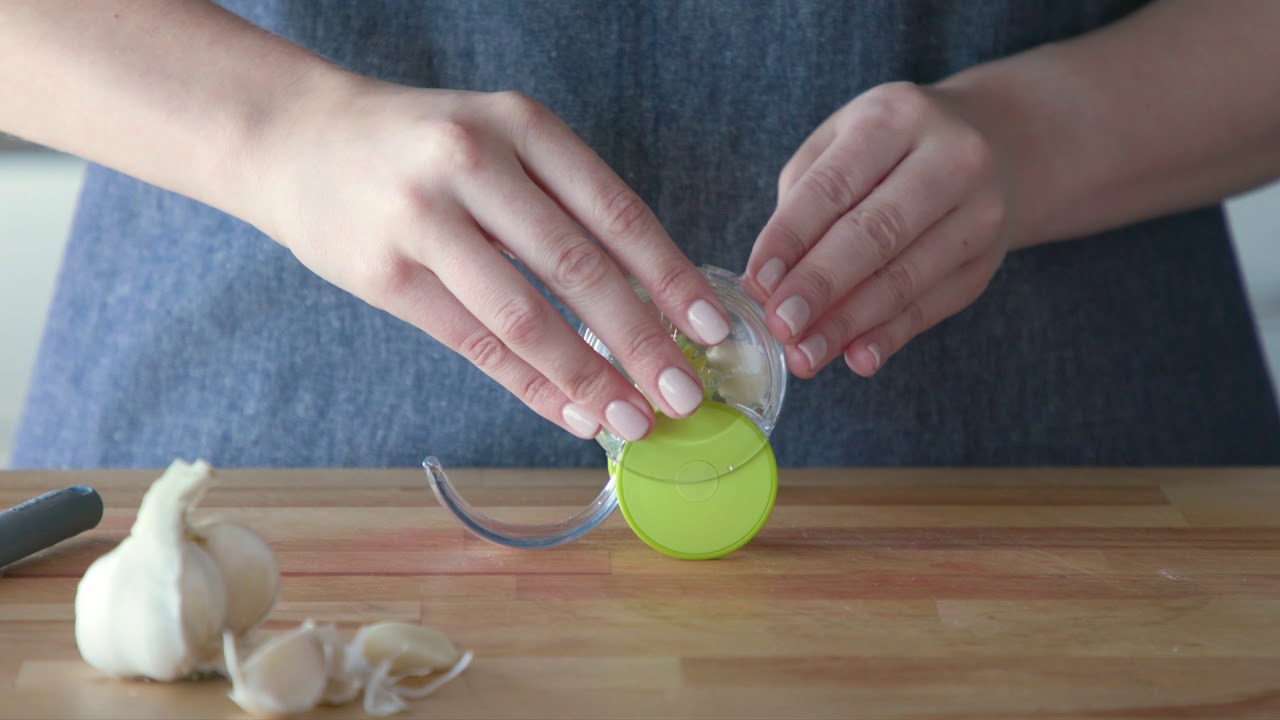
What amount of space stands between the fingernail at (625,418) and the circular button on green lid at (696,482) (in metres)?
0.03

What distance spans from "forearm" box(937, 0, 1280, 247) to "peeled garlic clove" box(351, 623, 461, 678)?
1.94 ft

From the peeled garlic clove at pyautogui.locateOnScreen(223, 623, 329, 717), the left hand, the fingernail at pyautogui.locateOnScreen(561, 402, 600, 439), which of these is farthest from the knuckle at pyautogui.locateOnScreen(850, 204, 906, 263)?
the peeled garlic clove at pyautogui.locateOnScreen(223, 623, 329, 717)

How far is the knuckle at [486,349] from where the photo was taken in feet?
2.57

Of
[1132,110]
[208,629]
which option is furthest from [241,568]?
[1132,110]

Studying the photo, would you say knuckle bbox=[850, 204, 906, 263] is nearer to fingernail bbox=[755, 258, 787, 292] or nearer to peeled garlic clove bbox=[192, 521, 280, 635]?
fingernail bbox=[755, 258, 787, 292]

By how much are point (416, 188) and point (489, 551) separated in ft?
0.79

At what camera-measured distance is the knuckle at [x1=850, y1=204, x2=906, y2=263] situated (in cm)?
84

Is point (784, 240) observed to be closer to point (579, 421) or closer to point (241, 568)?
point (579, 421)

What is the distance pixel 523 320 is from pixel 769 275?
17cm

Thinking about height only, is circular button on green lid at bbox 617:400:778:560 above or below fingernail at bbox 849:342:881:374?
below

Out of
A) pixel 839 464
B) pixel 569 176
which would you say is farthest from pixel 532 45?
pixel 839 464

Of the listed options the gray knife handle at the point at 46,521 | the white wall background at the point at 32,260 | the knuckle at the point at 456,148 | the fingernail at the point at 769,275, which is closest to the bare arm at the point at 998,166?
the fingernail at the point at 769,275

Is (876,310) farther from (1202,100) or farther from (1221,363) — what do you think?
(1221,363)

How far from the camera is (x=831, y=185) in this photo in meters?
0.85
